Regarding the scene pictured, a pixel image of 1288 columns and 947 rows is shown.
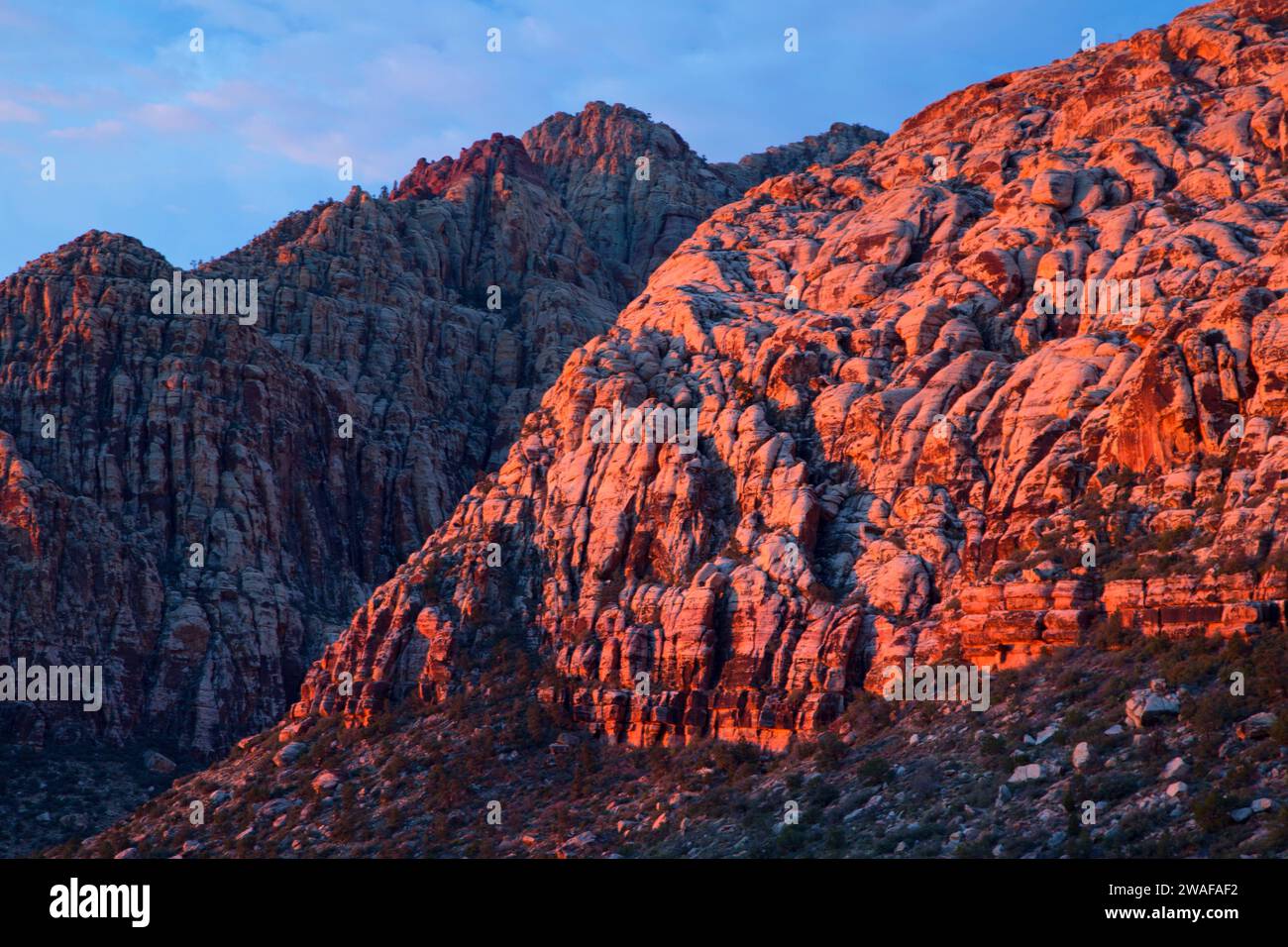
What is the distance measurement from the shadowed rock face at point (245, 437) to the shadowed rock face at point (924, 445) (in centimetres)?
2765

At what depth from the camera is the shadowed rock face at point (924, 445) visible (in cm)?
6781

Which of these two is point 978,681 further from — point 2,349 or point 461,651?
point 2,349

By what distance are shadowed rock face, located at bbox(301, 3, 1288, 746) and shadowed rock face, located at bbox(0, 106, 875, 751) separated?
27.7 metres

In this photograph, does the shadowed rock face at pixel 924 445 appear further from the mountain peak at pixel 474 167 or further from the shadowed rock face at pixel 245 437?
the mountain peak at pixel 474 167

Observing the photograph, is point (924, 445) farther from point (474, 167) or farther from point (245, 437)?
point (474, 167)

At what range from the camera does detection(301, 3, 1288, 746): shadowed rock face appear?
67812 mm

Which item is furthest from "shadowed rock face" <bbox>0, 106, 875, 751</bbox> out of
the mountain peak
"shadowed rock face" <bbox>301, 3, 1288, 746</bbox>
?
"shadowed rock face" <bbox>301, 3, 1288, 746</bbox>

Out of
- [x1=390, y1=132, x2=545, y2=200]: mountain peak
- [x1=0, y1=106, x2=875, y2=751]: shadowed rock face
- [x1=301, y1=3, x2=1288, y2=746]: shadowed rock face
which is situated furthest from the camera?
[x1=390, y1=132, x2=545, y2=200]: mountain peak

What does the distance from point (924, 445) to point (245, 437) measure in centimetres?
6888

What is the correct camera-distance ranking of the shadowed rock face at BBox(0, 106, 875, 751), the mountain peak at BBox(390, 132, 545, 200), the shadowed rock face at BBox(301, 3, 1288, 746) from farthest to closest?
the mountain peak at BBox(390, 132, 545, 200) → the shadowed rock face at BBox(0, 106, 875, 751) → the shadowed rock face at BBox(301, 3, 1288, 746)

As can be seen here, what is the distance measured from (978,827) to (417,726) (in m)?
39.9

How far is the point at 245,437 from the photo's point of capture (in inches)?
5084

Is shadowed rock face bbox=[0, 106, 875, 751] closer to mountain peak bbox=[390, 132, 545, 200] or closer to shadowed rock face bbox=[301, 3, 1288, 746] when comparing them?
mountain peak bbox=[390, 132, 545, 200]
